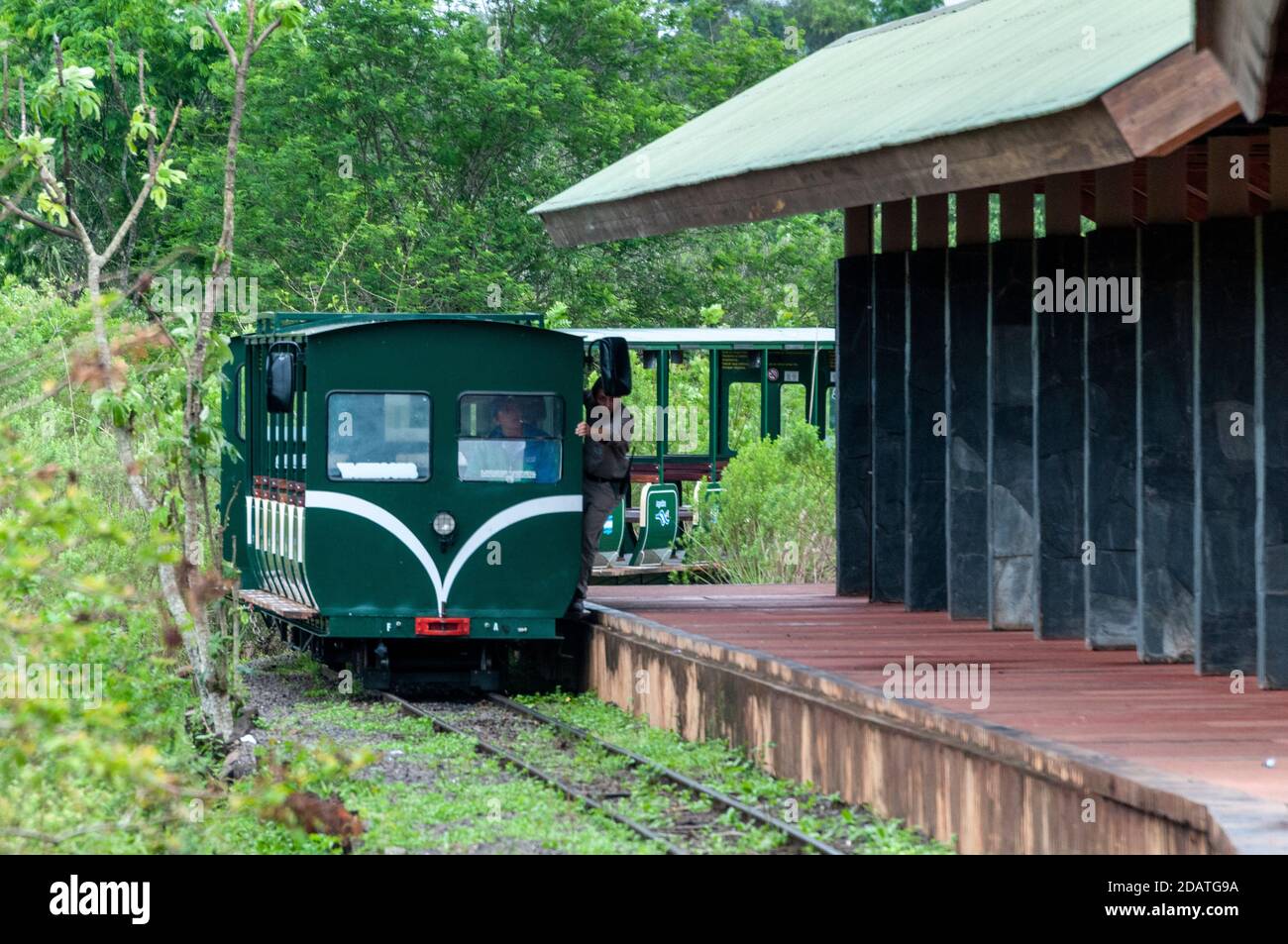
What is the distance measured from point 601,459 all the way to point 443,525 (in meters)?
1.44

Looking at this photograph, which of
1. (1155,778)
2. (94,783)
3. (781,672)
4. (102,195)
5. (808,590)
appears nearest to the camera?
(1155,778)

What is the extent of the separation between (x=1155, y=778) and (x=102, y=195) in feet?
98.0

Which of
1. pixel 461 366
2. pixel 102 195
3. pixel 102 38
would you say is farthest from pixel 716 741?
pixel 102 195

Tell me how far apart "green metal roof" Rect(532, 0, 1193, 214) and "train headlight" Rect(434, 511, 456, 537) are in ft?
9.21

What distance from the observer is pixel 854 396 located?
53.2 feet

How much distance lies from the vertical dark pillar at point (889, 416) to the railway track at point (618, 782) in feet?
10.4

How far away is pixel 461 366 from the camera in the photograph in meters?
15.1

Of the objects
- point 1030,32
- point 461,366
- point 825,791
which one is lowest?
point 825,791

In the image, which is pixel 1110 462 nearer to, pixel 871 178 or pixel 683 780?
pixel 871 178

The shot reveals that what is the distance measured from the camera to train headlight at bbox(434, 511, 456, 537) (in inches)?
587

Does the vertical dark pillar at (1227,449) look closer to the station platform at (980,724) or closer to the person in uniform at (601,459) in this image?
the station platform at (980,724)

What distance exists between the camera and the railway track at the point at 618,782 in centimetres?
994
